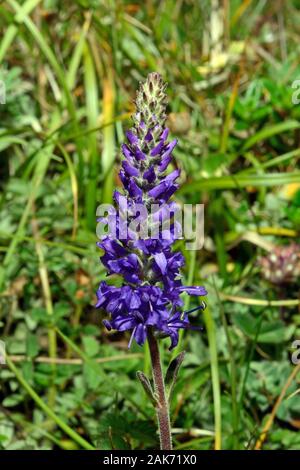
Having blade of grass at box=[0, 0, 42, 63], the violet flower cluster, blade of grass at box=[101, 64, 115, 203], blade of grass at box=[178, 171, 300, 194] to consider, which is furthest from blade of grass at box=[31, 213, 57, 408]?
the violet flower cluster

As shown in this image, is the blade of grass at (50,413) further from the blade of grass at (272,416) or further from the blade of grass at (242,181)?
the blade of grass at (242,181)

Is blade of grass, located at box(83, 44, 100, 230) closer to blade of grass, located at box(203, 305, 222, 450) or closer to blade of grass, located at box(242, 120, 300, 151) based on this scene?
blade of grass, located at box(242, 120, 300, 151)

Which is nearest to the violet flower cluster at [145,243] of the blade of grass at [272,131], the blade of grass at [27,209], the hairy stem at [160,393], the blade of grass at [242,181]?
the hairy stem at [160,393]

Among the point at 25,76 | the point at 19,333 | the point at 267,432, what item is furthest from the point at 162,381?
the point at 25,76

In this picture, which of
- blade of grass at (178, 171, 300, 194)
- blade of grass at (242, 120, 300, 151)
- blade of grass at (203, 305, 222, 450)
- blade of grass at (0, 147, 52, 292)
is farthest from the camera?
blade of grass at (242, 120, 300, 151)

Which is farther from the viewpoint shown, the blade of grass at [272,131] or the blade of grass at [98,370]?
the blade of grass at [272,131]

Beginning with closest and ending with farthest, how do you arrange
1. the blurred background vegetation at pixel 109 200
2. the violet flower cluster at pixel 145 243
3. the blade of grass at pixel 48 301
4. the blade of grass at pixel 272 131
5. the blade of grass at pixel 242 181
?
1. the violet flower cluster at pixel 145 243
2. the blurred background vegetation at pixel 109 200
3. the blade of grass at pixel 48 301
4. the blade of grass at pixel 242 181
5. the blade of grass at pixel 272 131

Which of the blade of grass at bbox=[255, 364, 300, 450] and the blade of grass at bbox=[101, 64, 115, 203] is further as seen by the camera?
the blade of grass at bbox=[101, 64, 115, 203]
